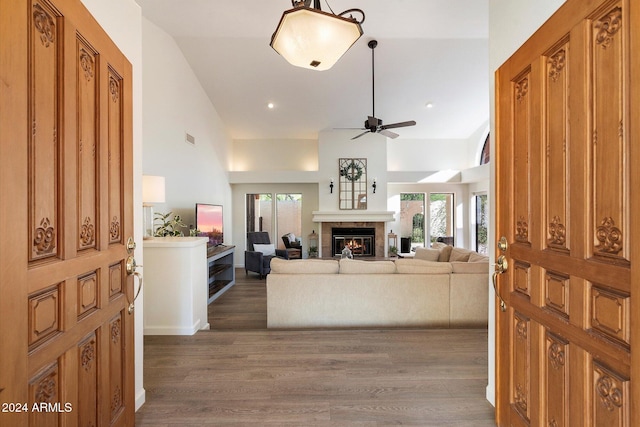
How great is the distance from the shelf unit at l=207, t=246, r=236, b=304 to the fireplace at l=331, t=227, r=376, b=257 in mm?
2719

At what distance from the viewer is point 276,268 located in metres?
3.25

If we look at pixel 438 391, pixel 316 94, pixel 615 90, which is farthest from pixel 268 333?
pixel 316 94

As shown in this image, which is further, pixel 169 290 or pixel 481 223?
pixel 481 223

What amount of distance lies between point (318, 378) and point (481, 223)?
284 inches

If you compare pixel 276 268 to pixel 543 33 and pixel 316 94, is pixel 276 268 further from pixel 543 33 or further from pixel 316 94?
pixel 316 94

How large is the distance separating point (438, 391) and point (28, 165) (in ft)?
7.81

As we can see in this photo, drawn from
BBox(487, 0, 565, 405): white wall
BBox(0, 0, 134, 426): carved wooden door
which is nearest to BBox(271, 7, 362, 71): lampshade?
BBox(487, 0, 565, 405): white wall

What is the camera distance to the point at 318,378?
212cm

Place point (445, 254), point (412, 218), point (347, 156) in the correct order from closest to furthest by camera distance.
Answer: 1. point (445, 254)
2. point (347, 156)
3. point (412, 218)

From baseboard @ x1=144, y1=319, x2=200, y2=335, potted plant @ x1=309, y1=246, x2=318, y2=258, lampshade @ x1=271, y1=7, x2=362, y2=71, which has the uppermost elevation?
lampshade @ x1=271, y1=7, x2=362, y2=71

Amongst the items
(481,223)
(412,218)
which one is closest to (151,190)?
(412,218)

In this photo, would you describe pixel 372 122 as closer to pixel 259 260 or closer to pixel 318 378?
pixel 259 260

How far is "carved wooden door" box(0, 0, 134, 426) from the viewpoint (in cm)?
81

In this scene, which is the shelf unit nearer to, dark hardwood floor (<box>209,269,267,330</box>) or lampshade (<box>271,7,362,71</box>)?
dark hardwood floor (<box>209,269,267,330</box>)
